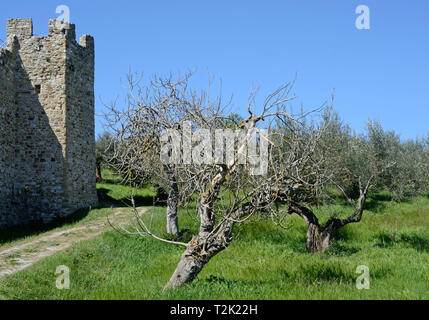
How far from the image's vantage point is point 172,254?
452 inches

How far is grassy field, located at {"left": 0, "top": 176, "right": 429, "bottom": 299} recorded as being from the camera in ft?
24.7

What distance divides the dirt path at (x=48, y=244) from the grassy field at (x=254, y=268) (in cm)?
77

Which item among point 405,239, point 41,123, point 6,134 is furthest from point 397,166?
point 6,134

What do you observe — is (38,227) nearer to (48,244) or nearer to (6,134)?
(6,134)

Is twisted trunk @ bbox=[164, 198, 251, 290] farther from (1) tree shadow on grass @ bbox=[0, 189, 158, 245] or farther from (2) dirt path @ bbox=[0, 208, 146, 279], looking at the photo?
(1) tree shadow on grass @ bbox=[0, 189, 158, 245]

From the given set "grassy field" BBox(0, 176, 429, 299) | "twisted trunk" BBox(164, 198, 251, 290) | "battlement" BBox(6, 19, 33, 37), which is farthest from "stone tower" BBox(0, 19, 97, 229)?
"twisted trunk" BBox(164, 198, 251, 290)

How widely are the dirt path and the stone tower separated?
311 cm

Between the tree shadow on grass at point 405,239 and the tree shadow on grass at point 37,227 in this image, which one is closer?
the tree shadow on grass at point 405,239

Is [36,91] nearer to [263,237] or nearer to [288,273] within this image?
[263,237]

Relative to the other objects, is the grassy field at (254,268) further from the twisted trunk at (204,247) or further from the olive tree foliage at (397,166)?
the olive tree foliage at (397,166)

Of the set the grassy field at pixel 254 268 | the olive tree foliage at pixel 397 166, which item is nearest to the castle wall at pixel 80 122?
the grassy field at pixel 254 268

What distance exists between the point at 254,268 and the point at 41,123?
13577mm

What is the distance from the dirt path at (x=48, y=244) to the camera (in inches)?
429
